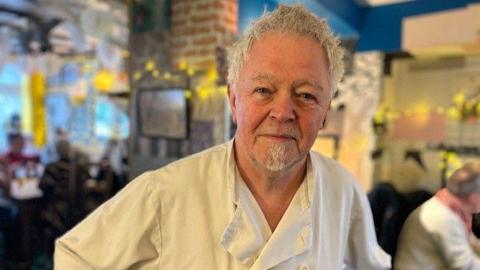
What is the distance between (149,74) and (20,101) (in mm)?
958

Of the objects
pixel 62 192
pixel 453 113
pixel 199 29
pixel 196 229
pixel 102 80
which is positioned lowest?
pixel 62 192

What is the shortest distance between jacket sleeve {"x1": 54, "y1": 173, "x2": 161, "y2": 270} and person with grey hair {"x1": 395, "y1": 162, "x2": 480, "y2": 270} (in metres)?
0.80

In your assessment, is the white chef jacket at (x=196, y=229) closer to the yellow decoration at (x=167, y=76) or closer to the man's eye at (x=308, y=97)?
the man's eye at (x=308, y=97)

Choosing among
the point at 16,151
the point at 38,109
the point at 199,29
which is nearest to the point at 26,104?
the point at 38,109

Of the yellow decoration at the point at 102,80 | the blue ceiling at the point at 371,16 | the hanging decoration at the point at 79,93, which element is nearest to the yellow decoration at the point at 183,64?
the yellow decoration at the point at 102,80

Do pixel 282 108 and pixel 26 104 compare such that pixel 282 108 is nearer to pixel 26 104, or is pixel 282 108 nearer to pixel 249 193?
pixel 249 193

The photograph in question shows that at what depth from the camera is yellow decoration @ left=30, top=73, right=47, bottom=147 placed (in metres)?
2.78

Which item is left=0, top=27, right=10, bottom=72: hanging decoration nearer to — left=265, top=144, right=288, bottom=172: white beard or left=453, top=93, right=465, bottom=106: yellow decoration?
left=265, top=144, right=288, bottom=172: white beard

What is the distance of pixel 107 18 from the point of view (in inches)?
115

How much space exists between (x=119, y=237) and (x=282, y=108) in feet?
1.58

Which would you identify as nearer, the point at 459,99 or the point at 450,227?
the point at 450,227

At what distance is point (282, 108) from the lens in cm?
85

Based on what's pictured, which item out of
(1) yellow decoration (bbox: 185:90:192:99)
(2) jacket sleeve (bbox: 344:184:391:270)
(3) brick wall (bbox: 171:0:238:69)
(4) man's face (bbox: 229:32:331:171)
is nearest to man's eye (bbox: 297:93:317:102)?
(4) man's face (bbox: 229:32:331:171)

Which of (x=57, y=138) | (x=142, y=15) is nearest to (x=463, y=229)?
(x=142, y=15)
